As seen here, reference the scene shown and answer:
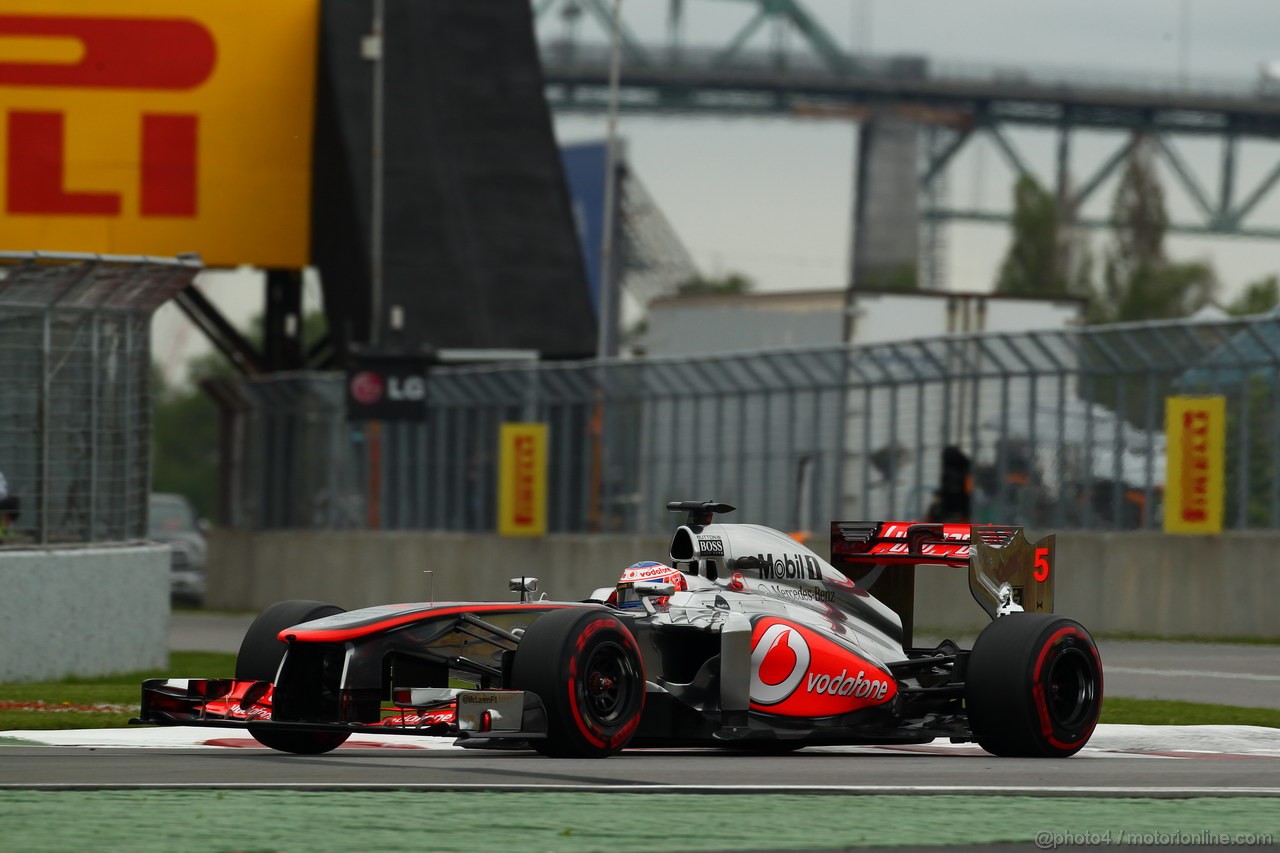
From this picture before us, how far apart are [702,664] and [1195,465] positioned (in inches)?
507

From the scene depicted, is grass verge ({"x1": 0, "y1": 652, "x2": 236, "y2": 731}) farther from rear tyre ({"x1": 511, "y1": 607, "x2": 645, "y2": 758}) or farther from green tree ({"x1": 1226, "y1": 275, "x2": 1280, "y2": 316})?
green tree ({"x1": 1226, "y1": 275, "x2": 1280, "y2": 316})

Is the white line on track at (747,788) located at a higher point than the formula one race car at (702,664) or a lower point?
lower

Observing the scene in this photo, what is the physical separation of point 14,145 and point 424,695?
2185 cm

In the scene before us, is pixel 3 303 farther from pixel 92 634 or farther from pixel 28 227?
pixel 28 227

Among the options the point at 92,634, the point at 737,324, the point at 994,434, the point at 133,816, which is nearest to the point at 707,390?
the point at 994,434

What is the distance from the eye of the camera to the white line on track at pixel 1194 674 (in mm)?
18459

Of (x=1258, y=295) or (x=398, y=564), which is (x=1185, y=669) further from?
(x=1258, y=295)

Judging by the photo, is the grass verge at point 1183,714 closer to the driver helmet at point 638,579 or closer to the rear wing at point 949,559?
the rear wing at point 949,559

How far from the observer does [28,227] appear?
30641 millimetres

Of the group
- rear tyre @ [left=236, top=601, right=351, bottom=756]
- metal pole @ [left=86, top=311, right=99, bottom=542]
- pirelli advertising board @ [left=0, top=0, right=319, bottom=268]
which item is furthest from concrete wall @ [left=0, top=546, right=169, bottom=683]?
pirelli advertising board @ [left=0, top=0, right=319, bottom=268]

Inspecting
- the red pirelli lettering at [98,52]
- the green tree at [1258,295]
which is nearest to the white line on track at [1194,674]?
the red pirelli lettering at [98,52]

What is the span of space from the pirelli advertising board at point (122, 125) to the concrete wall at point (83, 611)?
37.1 feet

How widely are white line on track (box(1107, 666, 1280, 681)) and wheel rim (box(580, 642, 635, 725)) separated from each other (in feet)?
28.6

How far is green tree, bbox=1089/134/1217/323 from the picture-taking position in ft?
256
